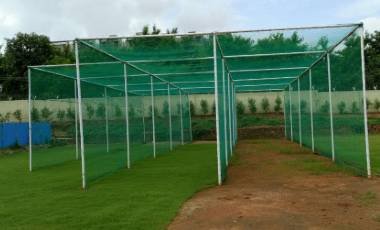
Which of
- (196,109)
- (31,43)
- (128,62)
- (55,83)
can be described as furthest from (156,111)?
(31,43)

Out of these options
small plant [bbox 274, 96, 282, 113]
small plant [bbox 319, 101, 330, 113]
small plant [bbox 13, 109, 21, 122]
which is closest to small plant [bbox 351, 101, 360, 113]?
small plant [bbox 319, 101, 330, 113]

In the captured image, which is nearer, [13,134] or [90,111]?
[90,111]

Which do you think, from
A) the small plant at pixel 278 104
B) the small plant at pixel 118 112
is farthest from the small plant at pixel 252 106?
the small plant at pixel 118 112

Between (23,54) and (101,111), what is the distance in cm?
2065

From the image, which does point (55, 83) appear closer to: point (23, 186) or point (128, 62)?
point (128, 62)

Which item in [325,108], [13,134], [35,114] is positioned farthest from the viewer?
[13,134]

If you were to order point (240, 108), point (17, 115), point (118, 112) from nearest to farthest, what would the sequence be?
point (118, 112)
point (17, 115)
point (240, 108)

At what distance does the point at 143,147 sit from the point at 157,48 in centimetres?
599

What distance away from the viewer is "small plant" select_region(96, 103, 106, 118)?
42.4 ft

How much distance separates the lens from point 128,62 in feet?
41.0

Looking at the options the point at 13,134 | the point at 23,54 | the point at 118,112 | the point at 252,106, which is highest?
the point at 23,54

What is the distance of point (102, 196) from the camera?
8.35 m

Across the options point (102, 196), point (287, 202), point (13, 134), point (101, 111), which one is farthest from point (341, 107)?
point (13, 134)

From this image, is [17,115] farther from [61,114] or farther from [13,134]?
[61,114]
